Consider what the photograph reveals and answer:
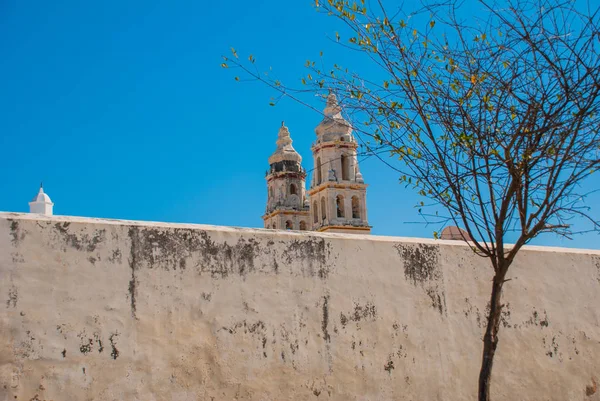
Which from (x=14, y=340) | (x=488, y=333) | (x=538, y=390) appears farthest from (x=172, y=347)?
(x=538, y=390)

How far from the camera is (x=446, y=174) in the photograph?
15.0ft

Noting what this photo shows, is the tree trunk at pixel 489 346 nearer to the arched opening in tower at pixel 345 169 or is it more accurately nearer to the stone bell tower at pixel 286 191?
the arched opening in tower at pixel 345 169

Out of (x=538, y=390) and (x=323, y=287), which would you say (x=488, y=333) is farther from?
(x=538, y=390)

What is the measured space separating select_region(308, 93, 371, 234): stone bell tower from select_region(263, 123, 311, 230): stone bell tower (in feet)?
11.3

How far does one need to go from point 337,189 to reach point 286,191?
5.69 m

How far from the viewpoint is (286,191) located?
137 ft

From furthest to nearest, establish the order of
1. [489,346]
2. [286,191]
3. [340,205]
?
1. [286,191]
2. [340,205]
3. [489,346]

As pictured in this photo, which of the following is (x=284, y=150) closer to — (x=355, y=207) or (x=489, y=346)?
(x=355, y=207)

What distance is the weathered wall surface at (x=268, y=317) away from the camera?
15.6 ft

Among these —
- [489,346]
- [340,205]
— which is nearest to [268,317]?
[489,346]

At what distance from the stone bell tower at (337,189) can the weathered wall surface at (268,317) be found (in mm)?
28844

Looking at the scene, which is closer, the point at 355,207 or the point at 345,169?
the point at 355,207

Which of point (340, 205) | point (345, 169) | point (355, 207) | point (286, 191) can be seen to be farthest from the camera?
point (286, 191)

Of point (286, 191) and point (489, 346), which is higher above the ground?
point (286, 191)
